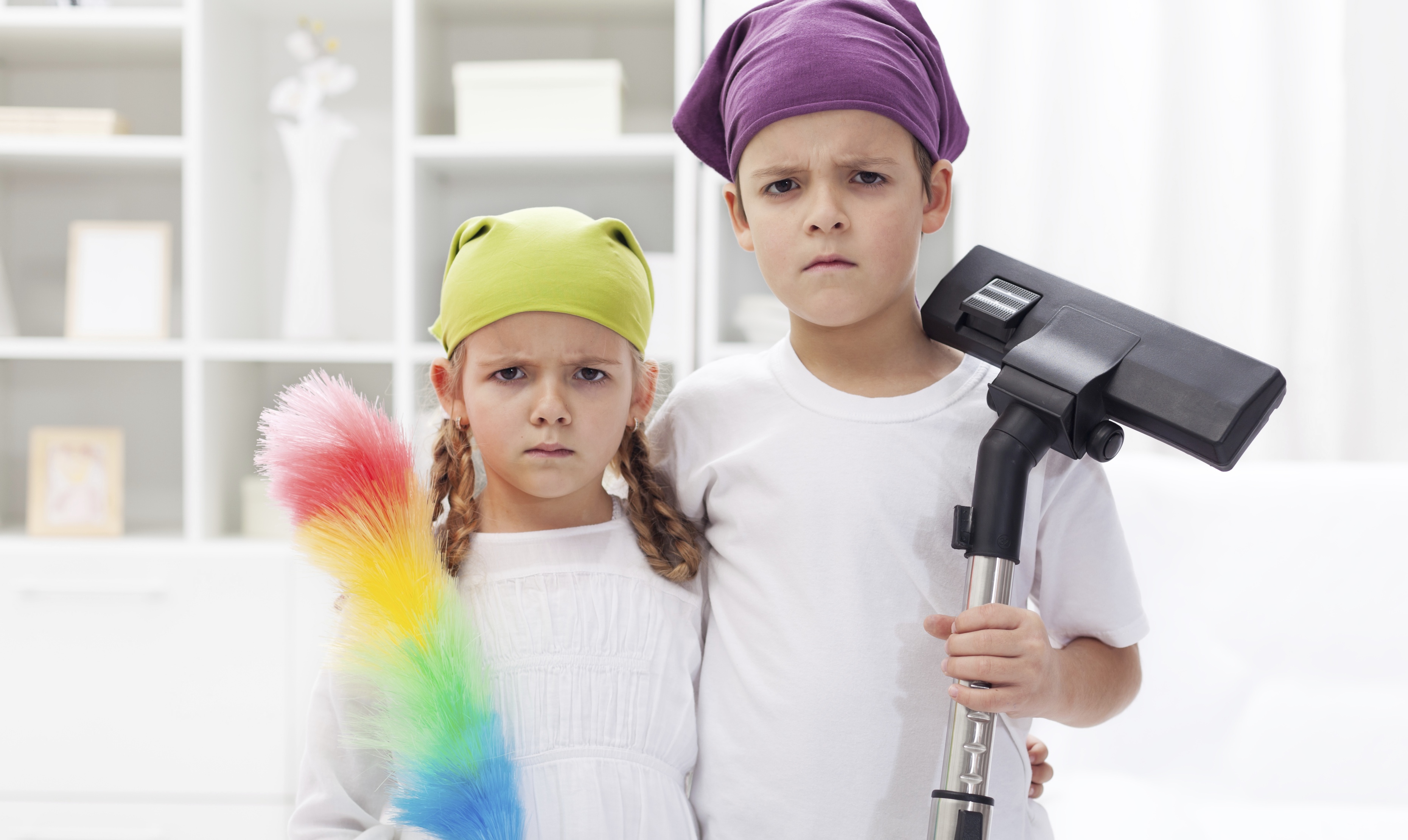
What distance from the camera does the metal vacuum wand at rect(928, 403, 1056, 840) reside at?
692 millimetres

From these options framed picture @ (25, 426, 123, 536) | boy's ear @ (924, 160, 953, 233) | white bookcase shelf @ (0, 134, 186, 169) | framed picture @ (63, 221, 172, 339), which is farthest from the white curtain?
framed picture @ (25, 426, 123, 536)

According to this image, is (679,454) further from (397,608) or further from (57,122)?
(57,122)

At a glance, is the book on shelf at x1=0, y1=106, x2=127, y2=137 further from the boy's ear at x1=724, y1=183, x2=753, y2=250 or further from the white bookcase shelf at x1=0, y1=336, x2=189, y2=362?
the boy's ear at x1=724, y1=183, x2=753, y2=250

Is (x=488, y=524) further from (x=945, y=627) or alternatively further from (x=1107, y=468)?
(x=1107, y=468)

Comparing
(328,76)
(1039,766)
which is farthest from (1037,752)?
(328,76)

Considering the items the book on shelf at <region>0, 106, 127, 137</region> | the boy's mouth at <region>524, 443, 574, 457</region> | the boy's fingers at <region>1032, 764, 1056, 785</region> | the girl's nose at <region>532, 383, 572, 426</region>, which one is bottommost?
the boy's fingers at <region>1032, 764, 1056, 785</region>

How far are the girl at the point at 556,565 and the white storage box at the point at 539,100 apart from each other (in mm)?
1019

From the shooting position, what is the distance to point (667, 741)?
0.82 m

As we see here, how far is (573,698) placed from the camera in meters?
0.80

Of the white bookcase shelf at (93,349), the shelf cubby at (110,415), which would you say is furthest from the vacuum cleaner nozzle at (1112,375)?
the shelf cubby at (110,415)

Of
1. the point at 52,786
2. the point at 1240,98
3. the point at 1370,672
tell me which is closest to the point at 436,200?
the point at 52,786

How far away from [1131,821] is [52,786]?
179cm

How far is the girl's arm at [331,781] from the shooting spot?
2.49ft

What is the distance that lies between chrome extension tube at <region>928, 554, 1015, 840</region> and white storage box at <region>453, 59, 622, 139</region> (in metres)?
1.34
